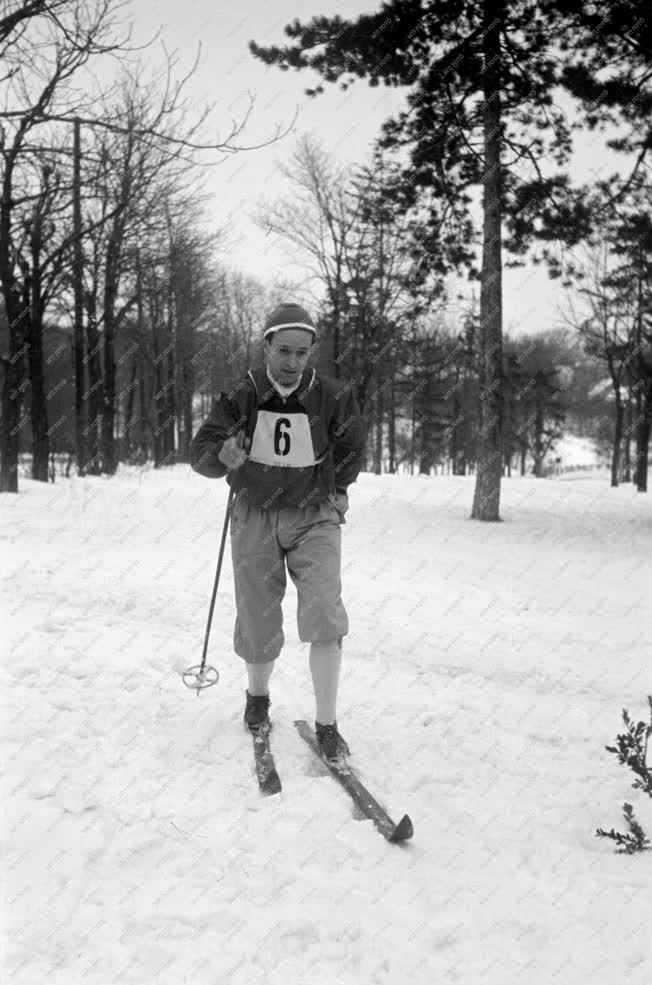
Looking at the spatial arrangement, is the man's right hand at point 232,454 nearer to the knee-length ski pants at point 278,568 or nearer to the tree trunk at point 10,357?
the knee-length ski pants at point 278,568

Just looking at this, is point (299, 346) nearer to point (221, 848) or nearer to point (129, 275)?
point (221, 848)

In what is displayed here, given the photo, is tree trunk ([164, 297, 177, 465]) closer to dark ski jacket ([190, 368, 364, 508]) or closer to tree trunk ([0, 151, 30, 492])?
tree trunk ([0, 151, 30, 492])

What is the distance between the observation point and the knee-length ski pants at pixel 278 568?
341cm

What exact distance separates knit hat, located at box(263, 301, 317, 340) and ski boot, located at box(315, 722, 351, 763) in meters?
1.94

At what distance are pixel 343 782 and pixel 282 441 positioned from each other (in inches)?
63.2

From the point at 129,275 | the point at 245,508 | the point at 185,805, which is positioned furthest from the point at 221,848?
the point at 129,275

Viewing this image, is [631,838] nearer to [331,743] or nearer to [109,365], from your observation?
[331,743]

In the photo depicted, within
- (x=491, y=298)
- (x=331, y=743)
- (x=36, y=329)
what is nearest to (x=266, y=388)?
(x=331, y=743)

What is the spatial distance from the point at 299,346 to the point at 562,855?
2.44m

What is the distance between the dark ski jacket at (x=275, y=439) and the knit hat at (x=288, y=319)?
0.24 meters

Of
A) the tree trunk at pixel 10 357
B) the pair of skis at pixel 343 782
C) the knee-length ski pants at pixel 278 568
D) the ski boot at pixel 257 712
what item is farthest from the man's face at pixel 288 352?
the tree trunk at pixel 10 357

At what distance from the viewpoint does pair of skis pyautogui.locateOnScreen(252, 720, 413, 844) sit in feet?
8.77

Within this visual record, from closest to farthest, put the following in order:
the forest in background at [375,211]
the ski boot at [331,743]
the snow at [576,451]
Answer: the ski boot at [331,743] → the forest in background at [375,211] → the snow at [576,451]

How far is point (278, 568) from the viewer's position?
3.53 m
